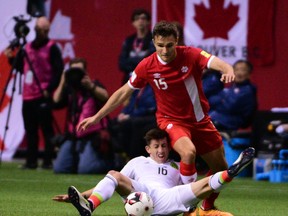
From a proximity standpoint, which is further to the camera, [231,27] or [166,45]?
[231,27]

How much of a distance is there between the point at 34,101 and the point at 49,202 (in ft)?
17.5

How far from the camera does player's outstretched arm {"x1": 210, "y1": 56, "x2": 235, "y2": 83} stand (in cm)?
1059

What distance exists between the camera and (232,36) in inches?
758

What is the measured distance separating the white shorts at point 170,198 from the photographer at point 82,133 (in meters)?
6.32

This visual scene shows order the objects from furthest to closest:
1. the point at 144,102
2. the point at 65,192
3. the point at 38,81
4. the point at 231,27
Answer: the point at 231,27 < the point at 38,81 < the point at 144,102 < the point at 65,192

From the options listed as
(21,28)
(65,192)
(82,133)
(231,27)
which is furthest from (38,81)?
(65,192)

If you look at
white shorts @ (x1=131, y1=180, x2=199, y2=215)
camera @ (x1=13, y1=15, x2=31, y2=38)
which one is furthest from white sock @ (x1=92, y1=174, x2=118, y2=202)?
camera @ (x1=13, y1=15, x2=31, y2=38)

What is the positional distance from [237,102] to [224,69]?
21.3 ft

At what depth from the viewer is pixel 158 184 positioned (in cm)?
1109

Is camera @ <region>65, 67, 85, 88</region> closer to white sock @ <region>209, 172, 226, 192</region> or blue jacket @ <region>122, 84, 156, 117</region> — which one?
blue jacket @ <region>122, 84, 156, 117</region>

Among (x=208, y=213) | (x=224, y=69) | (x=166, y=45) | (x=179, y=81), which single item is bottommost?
(x=208, y=213)

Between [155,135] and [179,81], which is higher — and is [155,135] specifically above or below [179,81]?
below

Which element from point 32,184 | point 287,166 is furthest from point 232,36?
point 32,184

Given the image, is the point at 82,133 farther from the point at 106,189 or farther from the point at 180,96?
the point at 106,189
